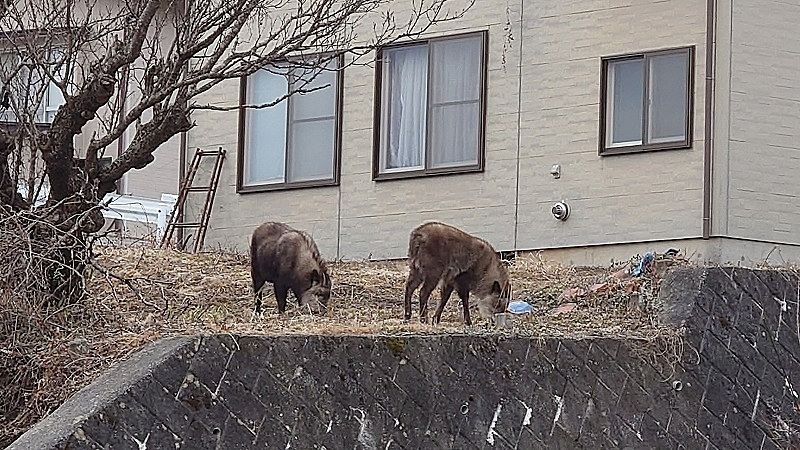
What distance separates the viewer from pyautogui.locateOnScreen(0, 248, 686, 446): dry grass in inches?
405

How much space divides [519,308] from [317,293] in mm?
1715

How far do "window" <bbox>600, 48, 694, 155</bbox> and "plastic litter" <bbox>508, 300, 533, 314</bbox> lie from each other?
3551mm

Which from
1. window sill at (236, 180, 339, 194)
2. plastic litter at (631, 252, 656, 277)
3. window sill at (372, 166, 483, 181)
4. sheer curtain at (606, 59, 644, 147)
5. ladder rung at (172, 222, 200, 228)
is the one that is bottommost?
plastic litter at (631, 252, 656, 277)

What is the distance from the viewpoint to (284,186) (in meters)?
19.7

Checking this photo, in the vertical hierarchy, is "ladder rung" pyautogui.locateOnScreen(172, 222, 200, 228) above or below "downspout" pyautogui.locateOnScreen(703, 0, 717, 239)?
below

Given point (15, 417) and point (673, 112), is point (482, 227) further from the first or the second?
point (15, 417)

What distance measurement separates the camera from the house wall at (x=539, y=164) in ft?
55.3

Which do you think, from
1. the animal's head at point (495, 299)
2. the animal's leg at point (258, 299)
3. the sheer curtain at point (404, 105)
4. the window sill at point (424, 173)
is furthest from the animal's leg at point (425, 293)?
the sheer curtain at point (404, 105)

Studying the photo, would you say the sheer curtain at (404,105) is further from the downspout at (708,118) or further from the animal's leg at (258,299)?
the animal's leg at (258,299)

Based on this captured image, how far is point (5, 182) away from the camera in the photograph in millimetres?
11883

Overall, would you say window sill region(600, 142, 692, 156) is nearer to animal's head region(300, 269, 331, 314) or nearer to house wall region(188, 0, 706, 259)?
house wall region(188, 0, 706, 259)

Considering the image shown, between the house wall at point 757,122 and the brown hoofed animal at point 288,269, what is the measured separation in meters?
4.65

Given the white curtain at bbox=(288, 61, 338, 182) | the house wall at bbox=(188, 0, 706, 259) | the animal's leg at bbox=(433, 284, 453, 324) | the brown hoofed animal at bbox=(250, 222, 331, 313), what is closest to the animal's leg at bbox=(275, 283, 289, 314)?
the brown hoofed animal at bbox=(250, 222, 331, 313)

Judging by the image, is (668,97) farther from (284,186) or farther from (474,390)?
(474,390)
